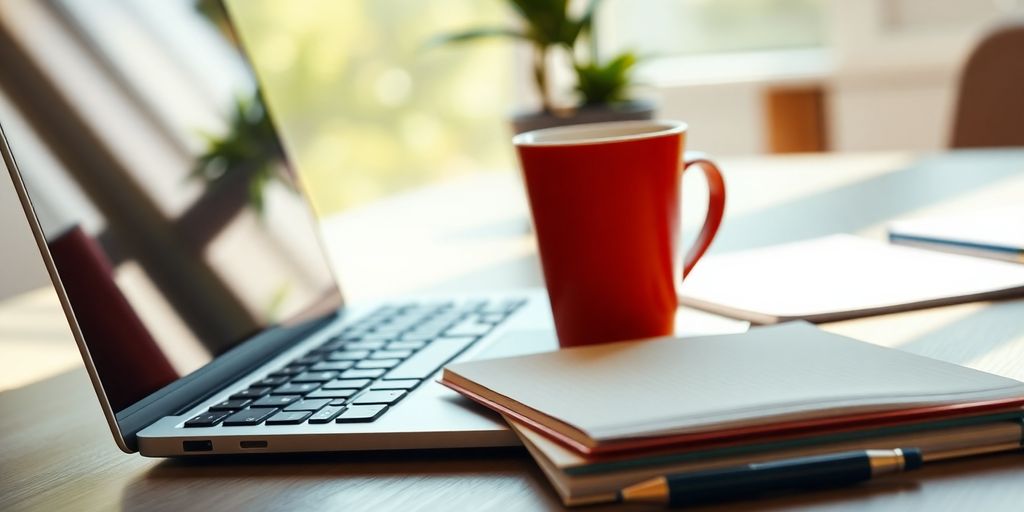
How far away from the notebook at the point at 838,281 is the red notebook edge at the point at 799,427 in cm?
23

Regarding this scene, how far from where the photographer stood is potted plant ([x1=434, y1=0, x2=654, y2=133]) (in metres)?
1.22

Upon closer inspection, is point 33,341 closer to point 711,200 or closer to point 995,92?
point 711,200

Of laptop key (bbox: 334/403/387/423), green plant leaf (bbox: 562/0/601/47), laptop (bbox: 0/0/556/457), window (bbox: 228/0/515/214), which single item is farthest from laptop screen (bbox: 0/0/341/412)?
window (bbox: 228/0/515/214)

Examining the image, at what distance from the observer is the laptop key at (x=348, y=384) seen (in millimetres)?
612

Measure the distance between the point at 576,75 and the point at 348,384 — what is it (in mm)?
731

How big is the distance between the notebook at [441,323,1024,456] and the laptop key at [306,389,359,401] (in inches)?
2.2

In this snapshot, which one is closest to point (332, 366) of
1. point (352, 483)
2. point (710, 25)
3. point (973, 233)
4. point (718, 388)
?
point (352, 483)

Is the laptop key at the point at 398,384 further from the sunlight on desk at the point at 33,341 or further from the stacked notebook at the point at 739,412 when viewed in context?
the sunlight on desk at the point at 33,341

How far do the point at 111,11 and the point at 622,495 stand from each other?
0.50m

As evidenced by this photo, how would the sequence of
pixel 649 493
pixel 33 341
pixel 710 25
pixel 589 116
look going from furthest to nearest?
pixel 710 25 < pixel 589 116 < pixel 33 341 < pixel 649 493

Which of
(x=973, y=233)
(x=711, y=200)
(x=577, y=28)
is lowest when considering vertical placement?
(x=973, y=233)

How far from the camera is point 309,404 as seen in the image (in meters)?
0.58

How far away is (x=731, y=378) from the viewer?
Answer: 52cm

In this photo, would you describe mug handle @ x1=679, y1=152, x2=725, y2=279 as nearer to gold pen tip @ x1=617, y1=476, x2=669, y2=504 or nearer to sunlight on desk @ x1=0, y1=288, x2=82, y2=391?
gold pen tip @ x1=617, y1=476, x2=669, y2=504
